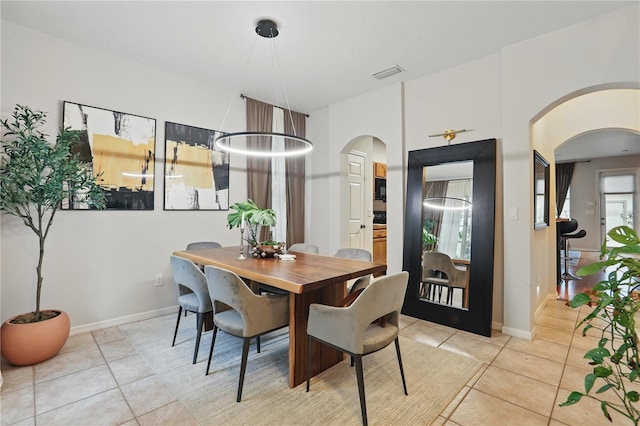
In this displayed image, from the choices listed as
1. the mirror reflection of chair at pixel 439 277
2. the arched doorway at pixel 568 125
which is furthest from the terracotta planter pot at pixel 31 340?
the arched doorway at pixel 568 125

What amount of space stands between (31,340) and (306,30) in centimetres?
344

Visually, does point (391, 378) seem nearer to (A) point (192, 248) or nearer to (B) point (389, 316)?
(B) point (389, 316)

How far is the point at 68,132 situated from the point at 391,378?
3.40 metres

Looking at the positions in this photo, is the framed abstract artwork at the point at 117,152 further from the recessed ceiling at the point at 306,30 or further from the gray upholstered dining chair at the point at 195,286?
the gray upholstered dining chair at the point at 195,286

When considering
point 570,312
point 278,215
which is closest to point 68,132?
point 278,215

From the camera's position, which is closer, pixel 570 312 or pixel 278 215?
pixel 570 312

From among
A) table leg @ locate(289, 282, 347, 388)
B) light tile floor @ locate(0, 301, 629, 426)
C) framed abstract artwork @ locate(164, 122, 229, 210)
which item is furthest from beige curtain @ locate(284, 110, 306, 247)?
table leg @ locate(289, 282, 347, 388)

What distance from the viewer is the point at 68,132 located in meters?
2.70

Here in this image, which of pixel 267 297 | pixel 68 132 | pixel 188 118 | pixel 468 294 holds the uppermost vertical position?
pixel 188 118

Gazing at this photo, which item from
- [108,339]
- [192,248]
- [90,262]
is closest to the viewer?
[108,339]

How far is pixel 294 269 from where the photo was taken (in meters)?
2.32

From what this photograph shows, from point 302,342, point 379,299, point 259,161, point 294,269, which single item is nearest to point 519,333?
point 379,299

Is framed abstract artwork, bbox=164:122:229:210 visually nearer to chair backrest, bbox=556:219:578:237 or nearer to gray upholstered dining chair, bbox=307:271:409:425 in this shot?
gray upholstered dining chair, bbox=307:271:409:425

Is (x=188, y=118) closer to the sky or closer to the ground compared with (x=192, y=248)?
closer to the sky
